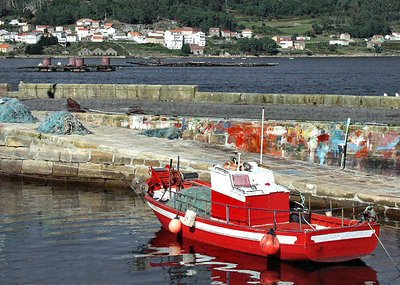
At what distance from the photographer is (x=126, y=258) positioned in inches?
782

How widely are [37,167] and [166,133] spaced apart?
4939 mm

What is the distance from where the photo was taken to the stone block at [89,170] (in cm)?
2891

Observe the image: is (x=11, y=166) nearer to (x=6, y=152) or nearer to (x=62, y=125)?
(x=6, y=152)

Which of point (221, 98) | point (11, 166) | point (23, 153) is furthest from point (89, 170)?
point (221, 98)

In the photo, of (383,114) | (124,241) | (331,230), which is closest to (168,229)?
(124,241)

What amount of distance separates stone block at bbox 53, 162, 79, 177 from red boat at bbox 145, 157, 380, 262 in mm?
8189

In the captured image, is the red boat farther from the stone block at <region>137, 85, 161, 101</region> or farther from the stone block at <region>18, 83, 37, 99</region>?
the stone block at <region>18, 83, 37, 99</region>

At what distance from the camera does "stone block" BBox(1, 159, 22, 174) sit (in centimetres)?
3062

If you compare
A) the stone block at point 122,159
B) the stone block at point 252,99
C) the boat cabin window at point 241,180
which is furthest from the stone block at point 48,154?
the stone block at point 252,99

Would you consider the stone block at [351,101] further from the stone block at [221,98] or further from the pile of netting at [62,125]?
the pile of netting at [62,125]

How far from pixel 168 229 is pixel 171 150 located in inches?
300

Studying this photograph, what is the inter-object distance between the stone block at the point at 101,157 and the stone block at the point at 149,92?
1372cm

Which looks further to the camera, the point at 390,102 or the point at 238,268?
the point at 390,102

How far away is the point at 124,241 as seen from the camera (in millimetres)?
21250
